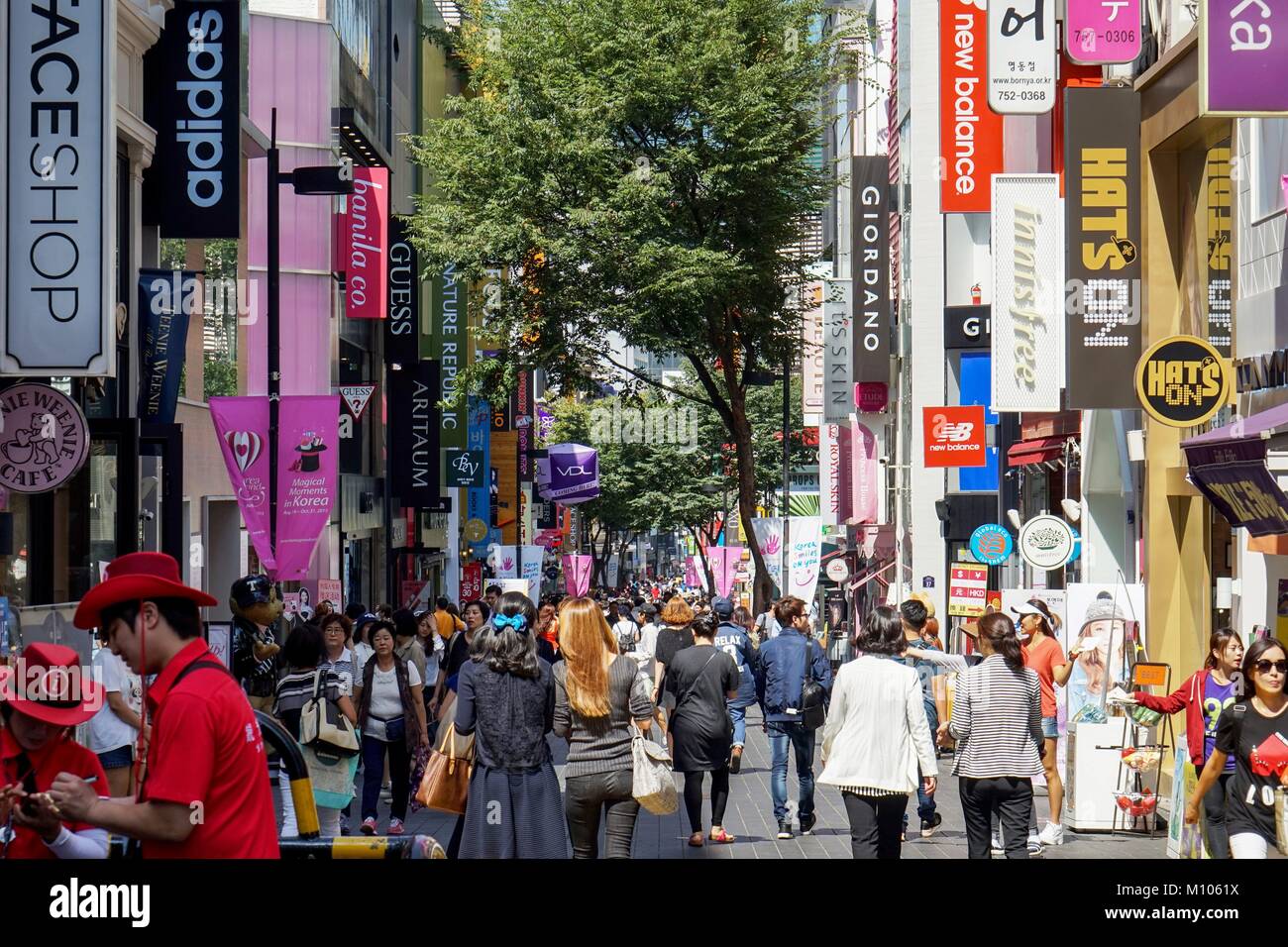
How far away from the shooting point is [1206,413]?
52.8 feet

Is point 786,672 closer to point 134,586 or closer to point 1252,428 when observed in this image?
point 1252,428

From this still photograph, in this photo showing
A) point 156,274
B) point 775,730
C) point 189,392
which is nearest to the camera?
point 775,730

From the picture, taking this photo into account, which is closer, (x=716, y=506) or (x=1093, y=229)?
(x=1093, y=229)

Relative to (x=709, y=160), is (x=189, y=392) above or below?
below

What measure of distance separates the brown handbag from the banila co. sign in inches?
245

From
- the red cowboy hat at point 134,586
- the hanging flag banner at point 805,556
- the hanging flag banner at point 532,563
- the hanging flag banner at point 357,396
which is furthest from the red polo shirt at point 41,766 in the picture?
the hanging flag banner at point 532,563

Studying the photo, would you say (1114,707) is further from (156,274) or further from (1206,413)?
(156,274)

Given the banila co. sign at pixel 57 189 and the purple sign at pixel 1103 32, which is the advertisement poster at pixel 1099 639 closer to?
the purple sign at pixel 1103 32

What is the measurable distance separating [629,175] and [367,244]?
269 inches

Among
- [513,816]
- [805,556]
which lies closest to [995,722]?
[513,816]

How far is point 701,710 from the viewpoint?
13.8 meters

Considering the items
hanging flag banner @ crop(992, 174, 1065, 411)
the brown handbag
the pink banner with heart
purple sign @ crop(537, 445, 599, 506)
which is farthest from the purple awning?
purple sign @ crop(537, 445, 599, 506)
